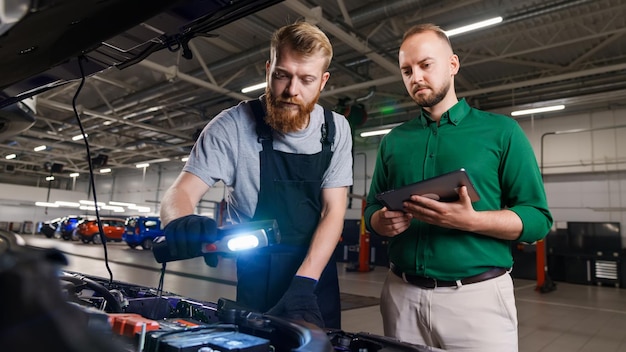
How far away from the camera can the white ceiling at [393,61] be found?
6781 mm

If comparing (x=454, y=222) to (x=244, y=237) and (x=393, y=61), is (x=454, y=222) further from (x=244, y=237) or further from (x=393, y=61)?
(x=393, y=61)

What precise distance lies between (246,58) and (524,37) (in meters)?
5.80

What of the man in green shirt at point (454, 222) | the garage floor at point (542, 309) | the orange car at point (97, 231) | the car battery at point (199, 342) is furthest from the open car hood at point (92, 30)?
the orange car at point (97, 231)

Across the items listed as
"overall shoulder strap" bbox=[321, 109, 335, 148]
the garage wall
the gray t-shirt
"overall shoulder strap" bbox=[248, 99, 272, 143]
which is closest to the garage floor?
the gray t-shirt

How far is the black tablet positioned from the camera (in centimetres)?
109

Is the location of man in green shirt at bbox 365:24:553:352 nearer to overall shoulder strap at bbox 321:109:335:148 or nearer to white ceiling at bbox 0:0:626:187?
overall shoulder strap at bbox 321:109:335:148

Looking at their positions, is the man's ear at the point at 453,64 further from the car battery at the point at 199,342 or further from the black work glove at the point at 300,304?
the car battery at the point at 199,342

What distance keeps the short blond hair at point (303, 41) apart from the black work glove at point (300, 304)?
0.72 metres

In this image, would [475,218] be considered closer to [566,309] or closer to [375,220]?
[375,220]

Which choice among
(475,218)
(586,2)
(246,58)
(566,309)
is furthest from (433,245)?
(246,58)

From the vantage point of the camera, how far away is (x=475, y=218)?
1.15 m

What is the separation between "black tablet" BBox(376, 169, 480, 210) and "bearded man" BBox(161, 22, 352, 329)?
0.86 feet

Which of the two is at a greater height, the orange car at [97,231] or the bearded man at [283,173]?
the bearded man at [283,173]

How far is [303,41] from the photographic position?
127 cm
